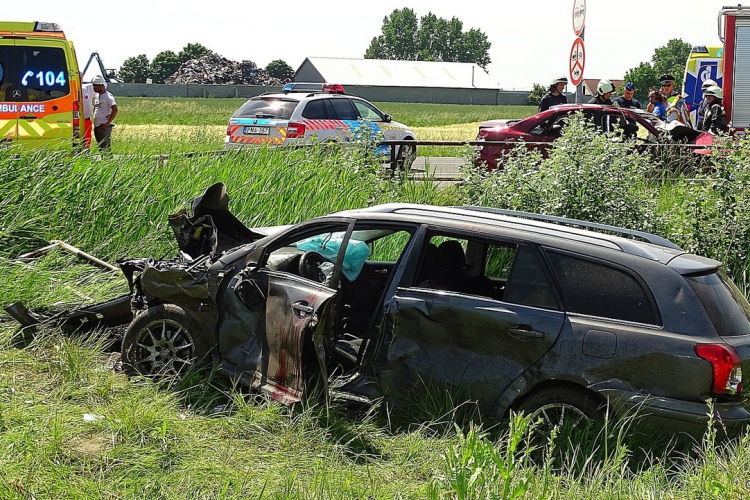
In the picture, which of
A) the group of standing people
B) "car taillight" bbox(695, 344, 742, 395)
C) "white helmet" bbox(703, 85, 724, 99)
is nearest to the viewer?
"car taillight" bbox(695, 344, 742, 395)

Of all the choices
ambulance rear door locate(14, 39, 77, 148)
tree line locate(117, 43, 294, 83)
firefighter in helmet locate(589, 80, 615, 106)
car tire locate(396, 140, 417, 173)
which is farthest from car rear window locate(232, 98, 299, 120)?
tree line locate(117, 43, 294, 83)

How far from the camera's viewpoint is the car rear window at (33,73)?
1459 cm

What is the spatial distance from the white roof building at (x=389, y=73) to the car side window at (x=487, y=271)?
315ft

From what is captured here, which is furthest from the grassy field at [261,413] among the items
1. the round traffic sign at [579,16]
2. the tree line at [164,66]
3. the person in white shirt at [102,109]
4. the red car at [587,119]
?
the tree line at [164,66]

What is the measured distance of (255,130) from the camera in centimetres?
1630

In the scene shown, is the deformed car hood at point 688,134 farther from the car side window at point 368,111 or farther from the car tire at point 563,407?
the car tire at point 563,407

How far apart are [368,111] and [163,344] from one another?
12.8 meters

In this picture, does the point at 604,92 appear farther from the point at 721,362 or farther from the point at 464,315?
the point at 721,362

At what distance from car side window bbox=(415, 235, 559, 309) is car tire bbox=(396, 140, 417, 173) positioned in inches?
214

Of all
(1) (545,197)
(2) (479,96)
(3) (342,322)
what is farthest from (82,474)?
(2) (479,96)

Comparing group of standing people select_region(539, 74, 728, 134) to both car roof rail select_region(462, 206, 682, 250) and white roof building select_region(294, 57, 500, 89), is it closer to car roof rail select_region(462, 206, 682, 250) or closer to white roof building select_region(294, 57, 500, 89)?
car roof rail select_region(462, 206, 682, 250)

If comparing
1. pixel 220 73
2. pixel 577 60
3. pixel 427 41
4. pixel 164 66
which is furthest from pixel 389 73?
pixel 577 60

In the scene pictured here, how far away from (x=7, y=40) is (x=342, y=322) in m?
10.8

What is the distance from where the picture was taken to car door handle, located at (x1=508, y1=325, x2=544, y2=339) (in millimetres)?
5164
